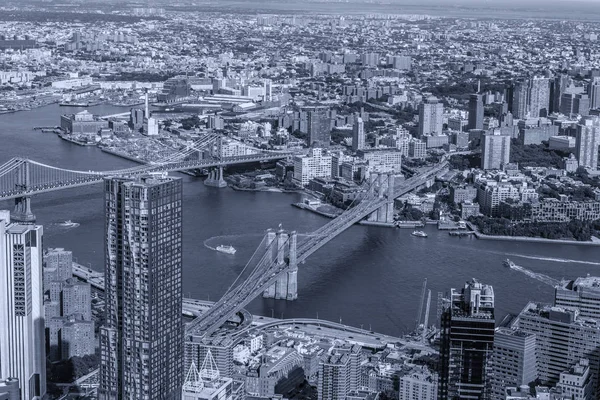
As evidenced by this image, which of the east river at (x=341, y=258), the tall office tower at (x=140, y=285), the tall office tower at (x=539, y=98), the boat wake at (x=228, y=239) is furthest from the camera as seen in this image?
the tall office tower at (x=539, y=98)

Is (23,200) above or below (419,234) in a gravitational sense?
above

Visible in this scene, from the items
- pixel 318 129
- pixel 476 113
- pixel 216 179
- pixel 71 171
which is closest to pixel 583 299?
pixel 71 171

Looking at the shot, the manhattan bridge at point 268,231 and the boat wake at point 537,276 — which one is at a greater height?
the manhattan bridge at point 268,231

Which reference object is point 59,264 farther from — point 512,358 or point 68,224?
point 512,358

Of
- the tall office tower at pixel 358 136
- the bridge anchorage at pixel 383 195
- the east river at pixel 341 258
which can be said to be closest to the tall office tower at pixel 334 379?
the east river at pixel 341 258

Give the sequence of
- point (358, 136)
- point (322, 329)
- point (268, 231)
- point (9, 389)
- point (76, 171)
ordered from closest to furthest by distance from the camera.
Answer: point (9, 389)
point (322, 329)
point (268, 231)
point (76, 171)
point (358, 136)

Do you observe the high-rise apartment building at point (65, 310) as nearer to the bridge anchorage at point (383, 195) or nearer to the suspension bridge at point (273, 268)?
the suspension bridge at point (273, 268)

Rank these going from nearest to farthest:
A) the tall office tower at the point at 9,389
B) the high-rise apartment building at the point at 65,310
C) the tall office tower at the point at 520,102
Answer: the tall office tower at the point at 9,389
the high-rise apartment building at the point at 65,310
the tall office tower at the point at 520,102

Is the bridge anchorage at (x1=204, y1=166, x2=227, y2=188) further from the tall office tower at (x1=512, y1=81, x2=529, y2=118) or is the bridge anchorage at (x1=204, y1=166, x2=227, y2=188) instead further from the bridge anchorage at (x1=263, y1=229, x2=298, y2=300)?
the tall office tower at (x1=512, y1=81, x2=529, y2=118)
